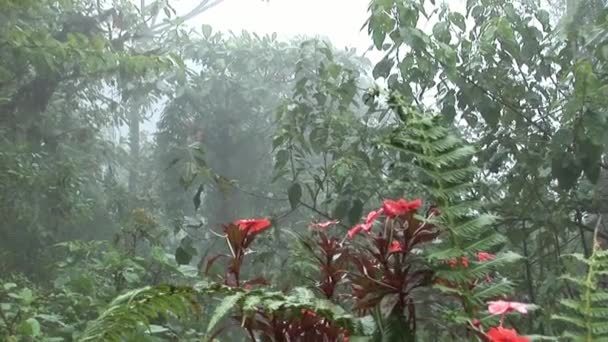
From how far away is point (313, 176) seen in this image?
195 centimetres

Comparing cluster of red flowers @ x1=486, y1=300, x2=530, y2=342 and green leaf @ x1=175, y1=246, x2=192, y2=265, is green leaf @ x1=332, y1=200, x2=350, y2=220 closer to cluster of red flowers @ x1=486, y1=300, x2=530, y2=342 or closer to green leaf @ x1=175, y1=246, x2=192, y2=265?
green leaf @ x1=175, y1=246, x2=192, y2=265

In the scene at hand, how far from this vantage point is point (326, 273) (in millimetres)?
771

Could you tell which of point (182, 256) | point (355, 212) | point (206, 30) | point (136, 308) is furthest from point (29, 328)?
point (206, 30)

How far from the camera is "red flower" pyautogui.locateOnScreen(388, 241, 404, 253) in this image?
0.68 meters

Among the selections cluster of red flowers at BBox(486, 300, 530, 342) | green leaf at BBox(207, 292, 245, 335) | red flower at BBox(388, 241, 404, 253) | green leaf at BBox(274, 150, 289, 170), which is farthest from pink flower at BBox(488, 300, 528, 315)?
green leaf at BBox(274, 150, 289, 170)

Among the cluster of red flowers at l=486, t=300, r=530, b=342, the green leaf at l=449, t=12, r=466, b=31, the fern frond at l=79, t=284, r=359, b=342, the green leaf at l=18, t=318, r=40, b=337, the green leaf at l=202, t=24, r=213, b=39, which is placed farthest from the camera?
the green leaf at l=202, t=24, r=213, b=39

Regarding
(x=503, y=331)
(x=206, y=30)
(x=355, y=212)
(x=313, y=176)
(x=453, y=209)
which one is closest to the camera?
(x=503, y=331)

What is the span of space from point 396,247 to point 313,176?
125 centimetres

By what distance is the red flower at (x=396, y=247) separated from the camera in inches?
26.6

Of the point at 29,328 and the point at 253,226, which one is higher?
the point at 253,226

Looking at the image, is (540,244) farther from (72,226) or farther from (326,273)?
(72,226)

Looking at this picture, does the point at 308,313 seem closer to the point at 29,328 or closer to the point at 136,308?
the point at 136,308

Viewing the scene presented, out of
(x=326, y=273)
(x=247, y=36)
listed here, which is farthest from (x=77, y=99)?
(x=326, y=273)

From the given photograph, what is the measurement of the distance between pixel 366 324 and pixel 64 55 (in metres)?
1.70
